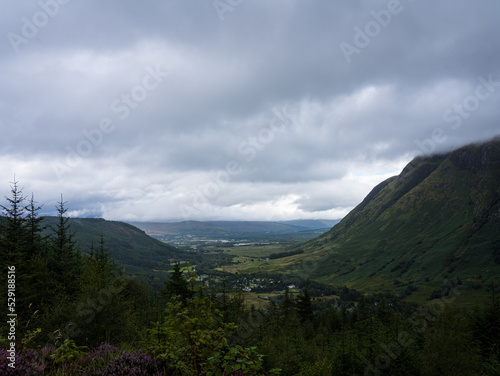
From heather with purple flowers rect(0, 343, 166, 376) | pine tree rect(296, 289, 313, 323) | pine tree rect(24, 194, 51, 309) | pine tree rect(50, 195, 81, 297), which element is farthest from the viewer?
pine tree rect(296, 289, 313, 323)

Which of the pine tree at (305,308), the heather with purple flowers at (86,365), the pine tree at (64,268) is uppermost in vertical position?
the heather with purple flowers at (86,365)

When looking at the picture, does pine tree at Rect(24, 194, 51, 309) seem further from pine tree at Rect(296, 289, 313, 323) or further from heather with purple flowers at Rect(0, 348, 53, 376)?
pine tree at Rect(296, 289, 313, 323)

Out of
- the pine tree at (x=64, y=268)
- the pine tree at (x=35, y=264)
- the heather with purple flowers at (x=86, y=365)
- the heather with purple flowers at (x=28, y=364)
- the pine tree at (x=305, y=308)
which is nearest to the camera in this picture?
the heather with purple flowers at (x=28, y=364)

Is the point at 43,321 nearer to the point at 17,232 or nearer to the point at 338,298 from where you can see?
the point at 17,232

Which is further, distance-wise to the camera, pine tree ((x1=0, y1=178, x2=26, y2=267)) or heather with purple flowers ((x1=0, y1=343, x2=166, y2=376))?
pine tree ((x1=0, y1=178, x2=26, y2=267))

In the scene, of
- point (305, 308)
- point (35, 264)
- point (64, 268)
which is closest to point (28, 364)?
point (35, 264)

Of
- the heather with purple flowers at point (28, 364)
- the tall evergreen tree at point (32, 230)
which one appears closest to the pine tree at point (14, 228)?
the tall evergreen tree at point (32, 230)

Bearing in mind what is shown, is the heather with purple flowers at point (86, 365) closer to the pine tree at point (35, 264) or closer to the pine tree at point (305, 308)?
the pine tree at point (35, 264)

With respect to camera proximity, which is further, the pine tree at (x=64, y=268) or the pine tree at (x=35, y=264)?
the pine tree at (x=64, y=268)

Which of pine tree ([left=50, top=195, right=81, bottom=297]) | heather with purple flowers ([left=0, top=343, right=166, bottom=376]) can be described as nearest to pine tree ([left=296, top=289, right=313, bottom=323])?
pine tree ([left=50, top=195, right=81, bottom=297])

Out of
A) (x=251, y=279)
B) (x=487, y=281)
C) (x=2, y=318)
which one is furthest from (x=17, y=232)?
(x=487, y=281)

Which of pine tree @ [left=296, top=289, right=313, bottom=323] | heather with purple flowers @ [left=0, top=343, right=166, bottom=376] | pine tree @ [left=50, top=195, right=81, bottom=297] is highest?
heather with purple flowers @ [left=0, top=343, right=166, bottom=376]

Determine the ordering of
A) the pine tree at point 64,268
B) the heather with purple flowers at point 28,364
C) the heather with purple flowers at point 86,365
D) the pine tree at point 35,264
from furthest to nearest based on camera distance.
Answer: the pine tree at point 64,268
the pine tree at point 35,264
the heather with purple flowers at point 86,365
the heather with purple flowers at point 28,364

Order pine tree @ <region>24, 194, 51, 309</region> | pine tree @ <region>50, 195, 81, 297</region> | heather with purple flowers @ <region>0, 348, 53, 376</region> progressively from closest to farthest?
heather with purple flowers @ <region>0, 348, 53, 376</region>, pine tree @ <region>24, 194, 51, 309</region>, pine tree @ <region>50, 195, 81, 297</region>
